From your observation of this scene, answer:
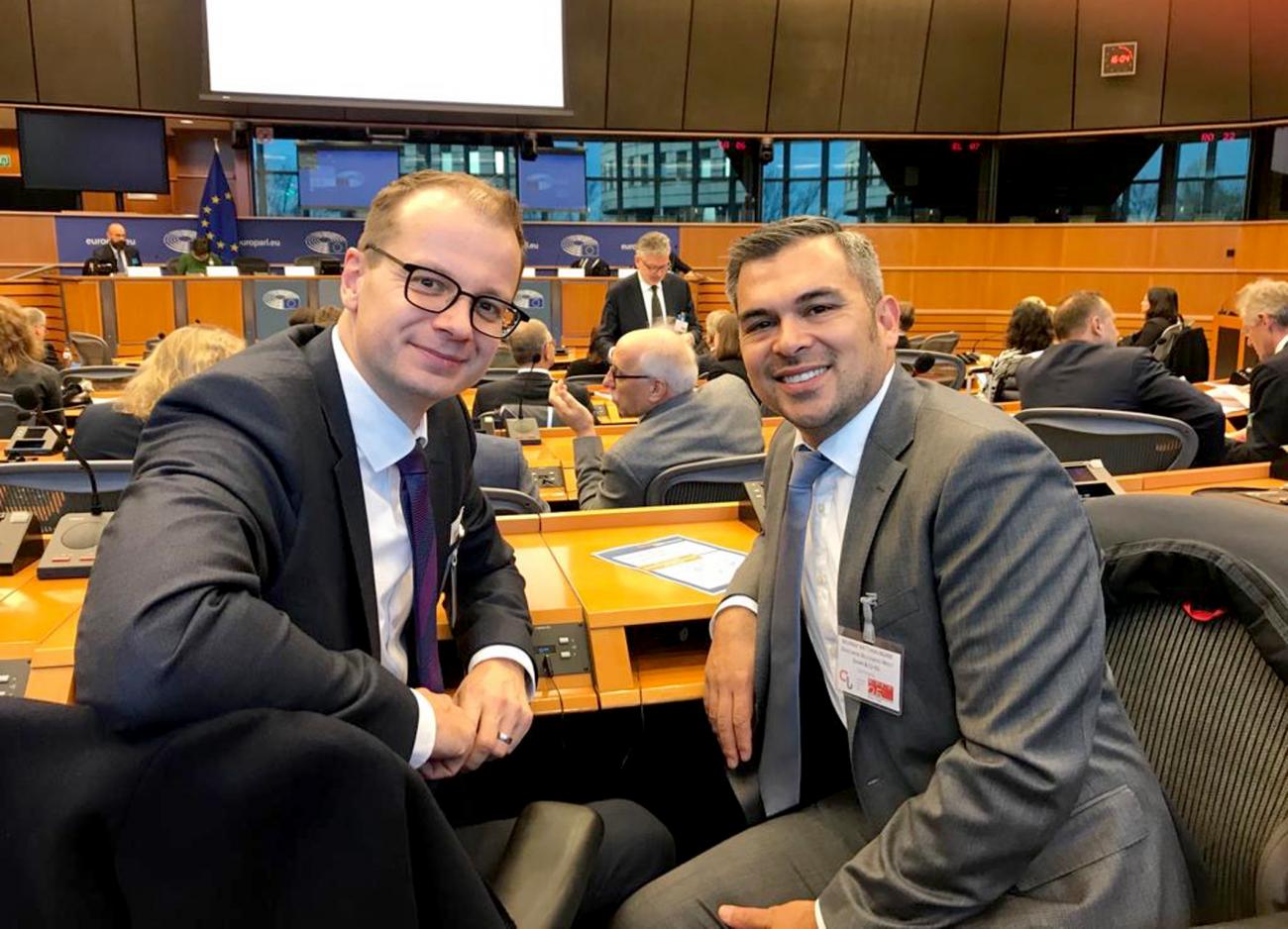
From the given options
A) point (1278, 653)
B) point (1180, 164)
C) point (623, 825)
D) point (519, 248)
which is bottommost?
point (623, 825)

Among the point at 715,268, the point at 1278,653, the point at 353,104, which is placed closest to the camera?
the point at 1278,653

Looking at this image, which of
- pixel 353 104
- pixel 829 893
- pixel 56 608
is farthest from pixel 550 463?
pixel 353 104

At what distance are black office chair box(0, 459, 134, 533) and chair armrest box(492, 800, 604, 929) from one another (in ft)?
4.70

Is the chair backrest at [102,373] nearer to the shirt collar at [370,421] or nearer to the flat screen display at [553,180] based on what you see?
the shirt collar at [370,421]

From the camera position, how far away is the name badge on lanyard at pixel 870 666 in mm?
1346

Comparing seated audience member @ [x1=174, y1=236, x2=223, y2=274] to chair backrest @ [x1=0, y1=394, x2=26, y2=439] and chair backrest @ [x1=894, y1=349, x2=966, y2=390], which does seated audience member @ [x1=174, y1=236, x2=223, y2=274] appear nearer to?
chair backrest @ [x1=0, y1=394, x2=26, y2=439]

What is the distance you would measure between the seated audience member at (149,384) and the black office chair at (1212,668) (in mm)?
2424

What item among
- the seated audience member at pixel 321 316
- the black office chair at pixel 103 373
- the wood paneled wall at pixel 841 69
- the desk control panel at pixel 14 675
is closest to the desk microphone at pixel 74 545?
the desk control panel at pixel 14 675

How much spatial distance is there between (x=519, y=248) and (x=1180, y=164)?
12090 millimetres

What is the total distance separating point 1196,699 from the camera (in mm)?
1301

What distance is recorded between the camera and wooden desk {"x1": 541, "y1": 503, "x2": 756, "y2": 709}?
1.77 meters

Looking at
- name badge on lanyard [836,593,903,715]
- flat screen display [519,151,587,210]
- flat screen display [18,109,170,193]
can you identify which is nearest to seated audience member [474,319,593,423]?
name badge on lanyard [836,593,903,715]

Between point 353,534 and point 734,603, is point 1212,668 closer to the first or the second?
point 734,603

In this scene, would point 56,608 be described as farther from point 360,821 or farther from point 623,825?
point 360,821
